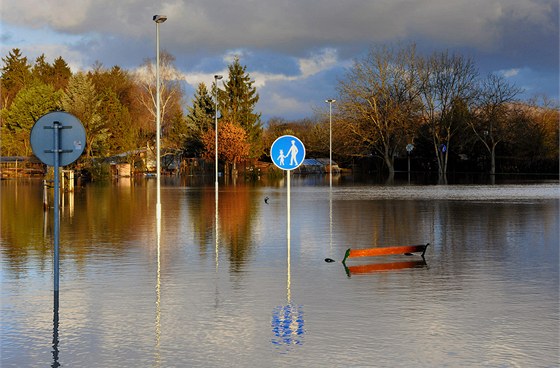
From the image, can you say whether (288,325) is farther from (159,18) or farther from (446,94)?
(446,94)

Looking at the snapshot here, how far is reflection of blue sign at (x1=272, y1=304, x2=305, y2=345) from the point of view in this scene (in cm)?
862

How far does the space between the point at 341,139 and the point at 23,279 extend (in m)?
84.3

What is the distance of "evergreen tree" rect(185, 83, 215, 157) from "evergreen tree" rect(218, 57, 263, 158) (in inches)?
134

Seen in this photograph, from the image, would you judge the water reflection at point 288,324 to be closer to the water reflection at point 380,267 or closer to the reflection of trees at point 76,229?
the water reflection at point 380,267

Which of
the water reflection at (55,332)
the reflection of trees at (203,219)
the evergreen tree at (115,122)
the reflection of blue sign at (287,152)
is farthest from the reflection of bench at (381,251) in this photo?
the evergreen tree at (115,122)

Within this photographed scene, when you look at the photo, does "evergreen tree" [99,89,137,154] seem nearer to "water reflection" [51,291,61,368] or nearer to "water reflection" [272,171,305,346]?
"water reflection" [51,291,61,368]

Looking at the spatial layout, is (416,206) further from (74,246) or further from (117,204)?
(74,246)

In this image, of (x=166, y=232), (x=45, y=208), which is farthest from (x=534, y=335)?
(x=45, y=208)

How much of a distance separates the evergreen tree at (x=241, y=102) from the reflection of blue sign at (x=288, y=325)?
284 feet

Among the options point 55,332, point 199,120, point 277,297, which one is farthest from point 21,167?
point 55,332

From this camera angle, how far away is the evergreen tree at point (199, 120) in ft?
331

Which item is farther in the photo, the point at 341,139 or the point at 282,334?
Answer: the point at 341,139

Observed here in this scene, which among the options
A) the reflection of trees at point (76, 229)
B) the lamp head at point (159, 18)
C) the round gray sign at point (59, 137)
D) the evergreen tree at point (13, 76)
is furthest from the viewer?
the evergreen tree at point (13, 76)

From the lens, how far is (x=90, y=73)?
114688 millimetres
